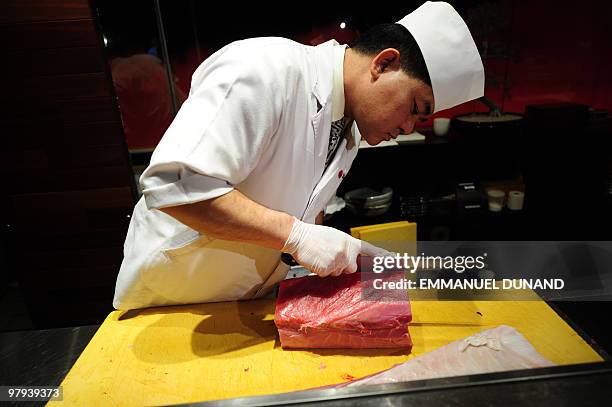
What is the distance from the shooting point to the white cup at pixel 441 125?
129 inches

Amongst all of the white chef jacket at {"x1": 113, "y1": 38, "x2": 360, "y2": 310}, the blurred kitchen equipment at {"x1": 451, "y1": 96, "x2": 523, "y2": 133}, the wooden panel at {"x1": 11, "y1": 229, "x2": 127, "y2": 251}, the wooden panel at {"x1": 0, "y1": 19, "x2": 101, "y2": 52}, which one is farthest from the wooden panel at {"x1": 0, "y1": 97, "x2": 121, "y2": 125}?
the blurred kitchen equipment at {"x1": 451, "y1": 96, "x2": 523, "y2": 133}

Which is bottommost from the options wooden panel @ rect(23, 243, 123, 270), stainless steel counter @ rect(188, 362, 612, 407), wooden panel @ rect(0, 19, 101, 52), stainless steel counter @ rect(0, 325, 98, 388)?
wooden panel @ rect(23, 243, 123, 270)

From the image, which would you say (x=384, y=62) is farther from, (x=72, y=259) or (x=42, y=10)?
(x=72, y=259)

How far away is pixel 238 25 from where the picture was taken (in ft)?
9.53

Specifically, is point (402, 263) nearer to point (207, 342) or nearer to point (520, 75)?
point (207, 342)

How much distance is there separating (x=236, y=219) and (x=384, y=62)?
0.71 meters

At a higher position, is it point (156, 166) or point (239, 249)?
point (156, 166)

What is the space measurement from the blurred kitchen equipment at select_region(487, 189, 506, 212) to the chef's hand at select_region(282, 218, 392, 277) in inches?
91.0

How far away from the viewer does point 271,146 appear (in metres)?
1.33

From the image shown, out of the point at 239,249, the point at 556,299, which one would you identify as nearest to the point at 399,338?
the point at 239,249

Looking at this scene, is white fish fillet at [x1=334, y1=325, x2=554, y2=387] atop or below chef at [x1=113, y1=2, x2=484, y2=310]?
below

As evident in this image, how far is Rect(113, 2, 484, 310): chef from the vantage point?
44.8 inches

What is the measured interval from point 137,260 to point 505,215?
9.71 ft
